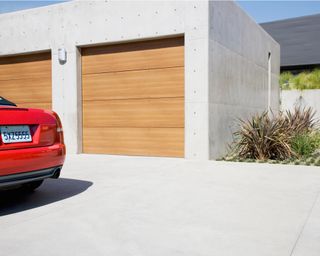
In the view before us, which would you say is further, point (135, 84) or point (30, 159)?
point (135, 84)

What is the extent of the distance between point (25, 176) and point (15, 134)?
43cm

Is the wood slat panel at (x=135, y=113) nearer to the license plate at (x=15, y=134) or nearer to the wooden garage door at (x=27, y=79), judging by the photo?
the wooden garage door at (x=27, y=79)

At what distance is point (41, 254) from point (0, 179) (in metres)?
1.12

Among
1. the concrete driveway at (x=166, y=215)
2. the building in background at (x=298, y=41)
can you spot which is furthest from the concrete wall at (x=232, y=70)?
the building in background at (x=298, y=41)

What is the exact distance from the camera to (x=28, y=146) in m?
3.79

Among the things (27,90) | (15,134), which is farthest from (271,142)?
(27,90)

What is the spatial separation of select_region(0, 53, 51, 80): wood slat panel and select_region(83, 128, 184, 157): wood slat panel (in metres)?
2.11

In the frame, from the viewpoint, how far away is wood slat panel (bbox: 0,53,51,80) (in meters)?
9.73

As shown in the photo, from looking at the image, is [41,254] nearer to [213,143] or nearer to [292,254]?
[292,254]

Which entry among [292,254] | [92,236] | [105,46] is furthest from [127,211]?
[105,46]

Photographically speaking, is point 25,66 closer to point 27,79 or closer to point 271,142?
point 27,79

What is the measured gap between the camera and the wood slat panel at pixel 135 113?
8.11 m

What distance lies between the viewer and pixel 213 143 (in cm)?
799

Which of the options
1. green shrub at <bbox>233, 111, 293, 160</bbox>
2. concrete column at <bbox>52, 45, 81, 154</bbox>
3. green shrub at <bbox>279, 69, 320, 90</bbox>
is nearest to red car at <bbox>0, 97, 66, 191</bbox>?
green shrub at <bbox>233, 111, 293, 160</bbox>
